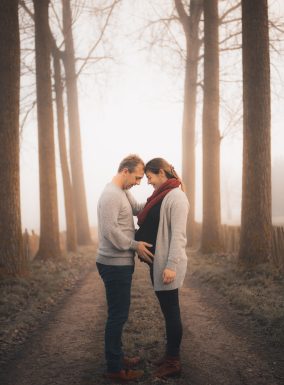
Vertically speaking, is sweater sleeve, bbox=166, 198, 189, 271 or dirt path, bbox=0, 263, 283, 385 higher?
sweater sleeve, bbox=166, 198, 189, 271

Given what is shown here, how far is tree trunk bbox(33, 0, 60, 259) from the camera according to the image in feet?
36.4

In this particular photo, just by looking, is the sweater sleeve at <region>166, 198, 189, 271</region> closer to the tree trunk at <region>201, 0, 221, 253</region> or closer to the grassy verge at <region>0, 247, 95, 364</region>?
the grassy verge at <region>0, 247, 95, 364</region>

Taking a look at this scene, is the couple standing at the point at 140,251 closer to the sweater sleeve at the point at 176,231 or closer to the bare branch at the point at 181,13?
the sweater sleeve at the point at 176,231

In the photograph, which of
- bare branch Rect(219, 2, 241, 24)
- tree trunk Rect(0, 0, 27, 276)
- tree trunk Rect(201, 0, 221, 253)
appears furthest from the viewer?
bare branch Rect(219, 2, 241, 24)

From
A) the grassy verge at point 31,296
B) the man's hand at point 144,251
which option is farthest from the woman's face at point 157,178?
the grassy verge at point 31,296

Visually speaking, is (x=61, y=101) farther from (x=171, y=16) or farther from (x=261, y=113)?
(x=261, y=113)

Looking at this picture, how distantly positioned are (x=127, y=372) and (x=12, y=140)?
5.65 metres

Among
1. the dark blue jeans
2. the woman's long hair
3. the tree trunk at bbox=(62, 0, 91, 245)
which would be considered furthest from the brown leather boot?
the tree trunk at bbox=(62, 0, 91, 245)

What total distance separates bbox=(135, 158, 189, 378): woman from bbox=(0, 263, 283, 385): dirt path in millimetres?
407

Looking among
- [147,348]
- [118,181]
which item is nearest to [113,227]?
[118,181]

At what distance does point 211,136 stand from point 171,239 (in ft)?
27.2

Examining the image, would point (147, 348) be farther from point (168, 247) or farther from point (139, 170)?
point (139, 170)

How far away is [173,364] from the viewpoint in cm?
365

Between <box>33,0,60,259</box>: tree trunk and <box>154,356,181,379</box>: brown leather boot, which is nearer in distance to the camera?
<box>154,356,181,379</box>: brown leather boot
